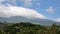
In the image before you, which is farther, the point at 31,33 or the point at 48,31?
the point at 31,33

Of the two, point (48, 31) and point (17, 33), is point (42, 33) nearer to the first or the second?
point (48, 31)

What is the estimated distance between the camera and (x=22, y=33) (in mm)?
33094

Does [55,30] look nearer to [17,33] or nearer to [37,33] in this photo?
[37,33]

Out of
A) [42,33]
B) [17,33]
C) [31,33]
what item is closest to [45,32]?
[42,33]

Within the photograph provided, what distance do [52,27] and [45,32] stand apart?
1.55m

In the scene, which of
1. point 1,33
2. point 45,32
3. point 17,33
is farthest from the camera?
point 17,33

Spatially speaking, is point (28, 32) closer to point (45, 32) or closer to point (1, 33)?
point (45, 32)

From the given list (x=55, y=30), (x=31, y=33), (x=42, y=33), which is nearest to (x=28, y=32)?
(x=31, y=33)

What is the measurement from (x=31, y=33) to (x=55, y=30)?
4.47 m

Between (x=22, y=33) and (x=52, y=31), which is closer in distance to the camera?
(x=52, y=31)

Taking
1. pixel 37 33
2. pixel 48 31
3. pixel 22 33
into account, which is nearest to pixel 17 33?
pixel 22 33

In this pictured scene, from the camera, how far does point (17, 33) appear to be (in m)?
34.3

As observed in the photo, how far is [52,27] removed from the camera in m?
31.2

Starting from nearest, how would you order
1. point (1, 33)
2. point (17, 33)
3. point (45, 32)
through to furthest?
1. point (1, 33)
2. point (45, 32)
3. point (17, 33)
